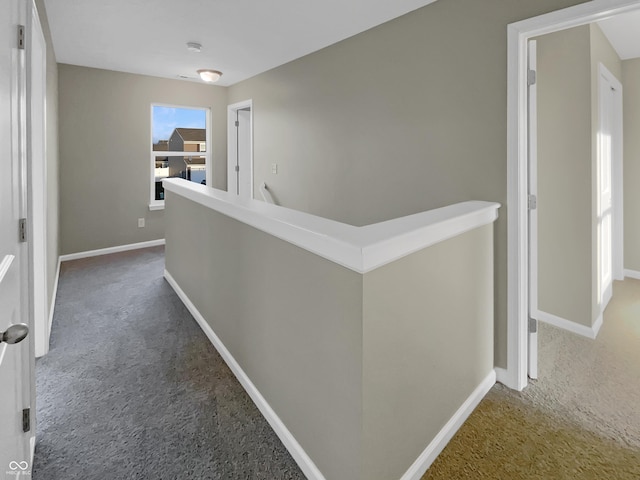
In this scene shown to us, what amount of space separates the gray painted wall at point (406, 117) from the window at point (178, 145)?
1796 millimetres

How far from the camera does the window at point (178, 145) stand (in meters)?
5.36

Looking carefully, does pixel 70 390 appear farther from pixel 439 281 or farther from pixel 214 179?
pixel 214 179

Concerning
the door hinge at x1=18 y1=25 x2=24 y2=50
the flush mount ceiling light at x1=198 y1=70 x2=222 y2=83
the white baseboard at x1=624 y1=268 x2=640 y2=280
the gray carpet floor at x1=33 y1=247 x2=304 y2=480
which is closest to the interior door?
the flush mount ceiling light at x1=198 y1=70 x2=222 y2=83

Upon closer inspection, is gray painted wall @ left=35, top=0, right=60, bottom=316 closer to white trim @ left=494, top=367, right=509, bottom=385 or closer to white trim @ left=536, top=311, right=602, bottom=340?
white trim @ left=494, top=367, right=509, bottom=385

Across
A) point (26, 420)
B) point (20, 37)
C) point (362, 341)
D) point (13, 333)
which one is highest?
point (20, 37)

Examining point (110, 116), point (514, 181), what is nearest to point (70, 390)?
point (514, 181)

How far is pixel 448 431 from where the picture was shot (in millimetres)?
1702

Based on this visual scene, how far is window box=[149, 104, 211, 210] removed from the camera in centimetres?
536

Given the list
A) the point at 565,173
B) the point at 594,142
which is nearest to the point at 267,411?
the point at 565,173

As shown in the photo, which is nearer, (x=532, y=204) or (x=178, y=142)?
(x=532, y=204)

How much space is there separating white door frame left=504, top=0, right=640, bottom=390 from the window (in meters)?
4.72

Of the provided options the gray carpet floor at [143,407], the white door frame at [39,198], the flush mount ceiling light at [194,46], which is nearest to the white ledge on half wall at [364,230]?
the gray carpet floor at [143,407]

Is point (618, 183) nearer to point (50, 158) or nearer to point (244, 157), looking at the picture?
point (244, 157)

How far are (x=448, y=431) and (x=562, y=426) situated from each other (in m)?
0.61
